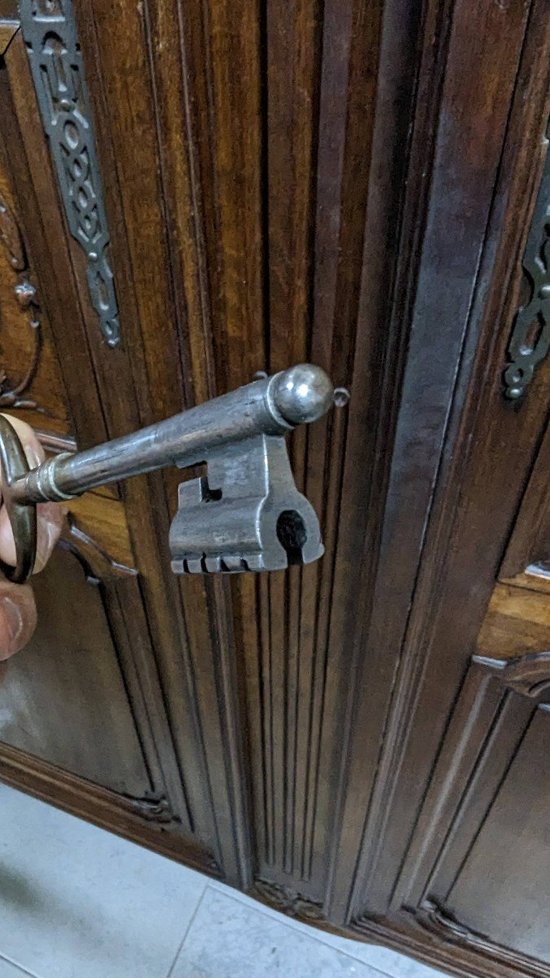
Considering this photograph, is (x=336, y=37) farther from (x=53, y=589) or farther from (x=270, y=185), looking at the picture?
(x=53, y=589)

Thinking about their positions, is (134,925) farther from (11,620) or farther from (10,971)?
(11,620)

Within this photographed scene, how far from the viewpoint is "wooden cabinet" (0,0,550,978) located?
13.0 inches

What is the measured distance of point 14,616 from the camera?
475 millimetres

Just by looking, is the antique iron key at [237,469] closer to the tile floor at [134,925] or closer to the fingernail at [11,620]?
the fingernail at [11,620]

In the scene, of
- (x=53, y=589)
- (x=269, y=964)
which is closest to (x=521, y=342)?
(x=53, y=589)

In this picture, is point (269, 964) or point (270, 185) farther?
point (269, 964)

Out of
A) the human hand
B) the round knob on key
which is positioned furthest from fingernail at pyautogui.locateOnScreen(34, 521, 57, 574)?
the round knob on key

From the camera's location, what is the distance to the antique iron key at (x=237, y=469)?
0.87ft

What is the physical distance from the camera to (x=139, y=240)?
42 cm

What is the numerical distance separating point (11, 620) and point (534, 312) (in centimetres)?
39

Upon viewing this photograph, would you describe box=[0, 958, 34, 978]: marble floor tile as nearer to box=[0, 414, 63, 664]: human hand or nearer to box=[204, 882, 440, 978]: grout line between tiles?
box=[204, 882, 440, 978]: grout line between tiles

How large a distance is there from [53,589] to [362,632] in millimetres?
377

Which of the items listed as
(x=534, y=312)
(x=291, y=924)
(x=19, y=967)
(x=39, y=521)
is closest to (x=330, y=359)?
(x=534, y=312)

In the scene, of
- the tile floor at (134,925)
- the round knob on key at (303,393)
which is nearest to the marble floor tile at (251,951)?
the tile floor at (134,925)
